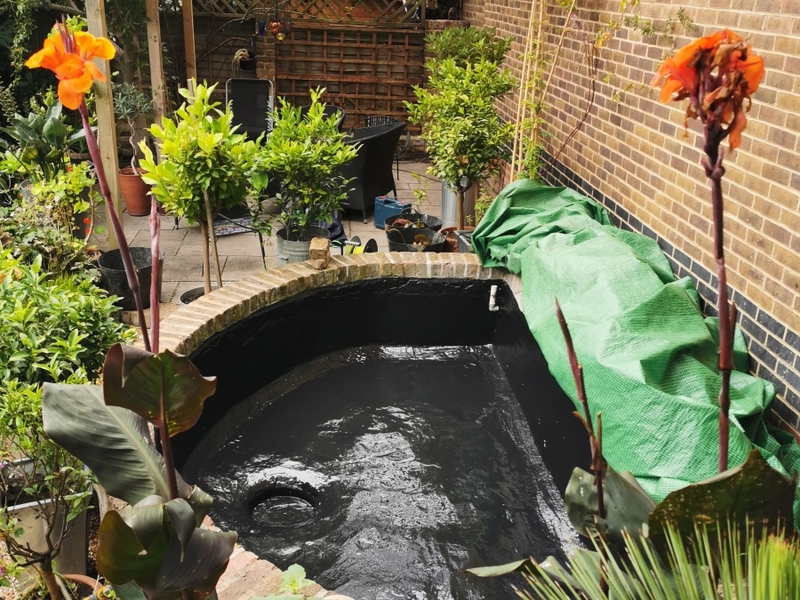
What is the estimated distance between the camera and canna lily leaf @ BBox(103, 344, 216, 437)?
4.58 feet

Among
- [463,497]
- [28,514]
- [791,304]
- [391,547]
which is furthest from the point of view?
[463,497]

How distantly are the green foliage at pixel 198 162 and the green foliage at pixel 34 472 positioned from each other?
2.15 metres

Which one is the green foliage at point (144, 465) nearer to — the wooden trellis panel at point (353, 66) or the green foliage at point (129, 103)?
the green foliage at point (129, 103)

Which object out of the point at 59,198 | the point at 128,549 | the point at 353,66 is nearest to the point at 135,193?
the point at 59,198

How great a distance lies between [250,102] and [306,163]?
4152mm

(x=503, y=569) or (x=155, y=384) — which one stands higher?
(x=155, y=384)

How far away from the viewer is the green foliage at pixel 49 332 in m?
2.46

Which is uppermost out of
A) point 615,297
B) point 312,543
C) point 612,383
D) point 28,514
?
point 615,297

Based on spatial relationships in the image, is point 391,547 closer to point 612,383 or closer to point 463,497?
point 463,497

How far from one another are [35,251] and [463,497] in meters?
2.60

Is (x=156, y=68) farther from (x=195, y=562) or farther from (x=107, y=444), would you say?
(x=195, y=562)

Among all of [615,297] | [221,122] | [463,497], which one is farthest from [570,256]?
[221,122]

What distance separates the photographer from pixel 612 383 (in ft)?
9.71

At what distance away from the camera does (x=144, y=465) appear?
168cm
